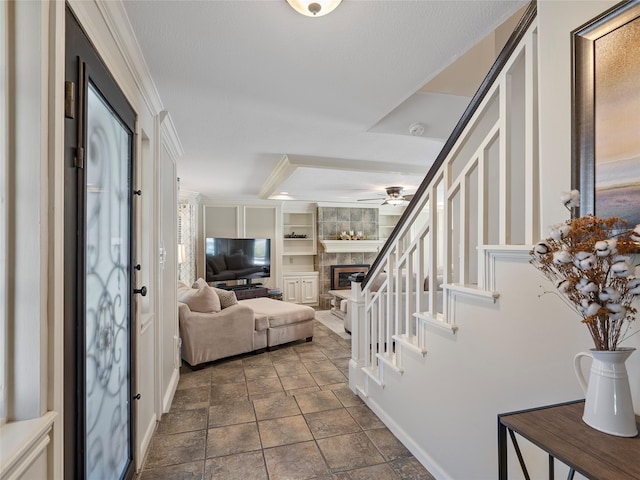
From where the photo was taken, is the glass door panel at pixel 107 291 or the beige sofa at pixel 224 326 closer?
the glass door panel at pixel 107 291

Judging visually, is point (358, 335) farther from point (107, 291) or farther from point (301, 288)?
point (301, 288)

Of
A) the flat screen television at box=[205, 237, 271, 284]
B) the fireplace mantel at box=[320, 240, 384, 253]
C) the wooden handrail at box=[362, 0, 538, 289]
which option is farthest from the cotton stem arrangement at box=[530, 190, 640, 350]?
the fireplace mantel at box=[320, 240, 384, 253]

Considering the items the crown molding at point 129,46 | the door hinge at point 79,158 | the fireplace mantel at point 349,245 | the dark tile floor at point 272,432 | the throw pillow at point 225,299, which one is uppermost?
the crown molding at point 129,46

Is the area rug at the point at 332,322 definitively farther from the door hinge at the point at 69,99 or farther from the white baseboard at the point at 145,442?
the door hinge at the point at 69,99

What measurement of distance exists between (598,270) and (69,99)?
5.07 feet

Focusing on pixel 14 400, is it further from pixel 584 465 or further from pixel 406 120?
pixel 406 120

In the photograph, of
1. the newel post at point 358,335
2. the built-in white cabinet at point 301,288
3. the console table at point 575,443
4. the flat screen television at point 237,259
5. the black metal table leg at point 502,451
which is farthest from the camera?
the built-in white cabinet at point 301,288

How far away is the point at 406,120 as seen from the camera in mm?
2656

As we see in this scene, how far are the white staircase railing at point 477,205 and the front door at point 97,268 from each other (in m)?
1.56

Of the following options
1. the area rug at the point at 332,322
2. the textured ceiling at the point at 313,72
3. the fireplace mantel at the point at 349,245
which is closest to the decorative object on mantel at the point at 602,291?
the textured ceiling at the point at 313,72

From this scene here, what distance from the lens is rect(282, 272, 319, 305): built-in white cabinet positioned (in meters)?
7.07

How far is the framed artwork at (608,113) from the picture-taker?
92 centimetres

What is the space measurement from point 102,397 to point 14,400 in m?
0.61

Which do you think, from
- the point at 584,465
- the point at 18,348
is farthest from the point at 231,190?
the point at 584,465
